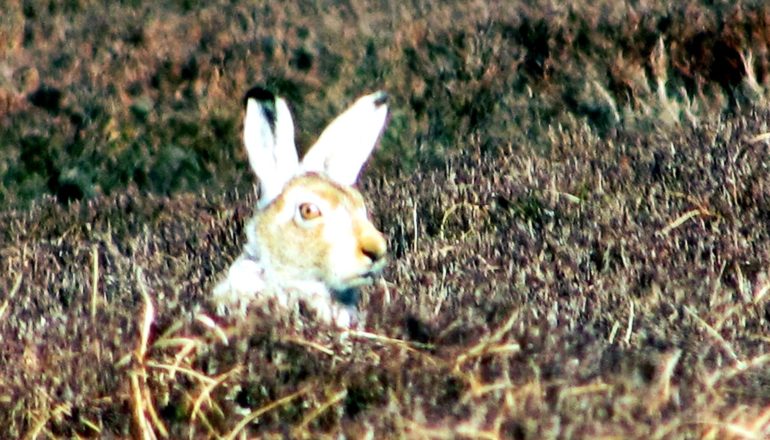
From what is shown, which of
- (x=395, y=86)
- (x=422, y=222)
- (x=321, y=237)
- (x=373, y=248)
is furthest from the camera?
(x=395, y=86)

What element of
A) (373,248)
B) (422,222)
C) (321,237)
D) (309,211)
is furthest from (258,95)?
(422,222)

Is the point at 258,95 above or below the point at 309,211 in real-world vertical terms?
above

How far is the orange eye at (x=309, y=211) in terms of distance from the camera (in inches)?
194

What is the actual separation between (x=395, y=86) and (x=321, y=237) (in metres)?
4.57

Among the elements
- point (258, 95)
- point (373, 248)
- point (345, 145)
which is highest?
point (258, 95)

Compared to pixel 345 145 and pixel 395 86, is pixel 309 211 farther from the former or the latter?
pixel 395 86

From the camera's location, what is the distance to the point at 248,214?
22.0 feet

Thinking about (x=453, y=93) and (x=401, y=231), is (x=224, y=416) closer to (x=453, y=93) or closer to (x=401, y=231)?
(x=401, y=231)

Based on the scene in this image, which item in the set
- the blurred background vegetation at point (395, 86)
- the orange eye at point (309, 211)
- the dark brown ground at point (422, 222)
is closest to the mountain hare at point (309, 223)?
the orange eye at point (309, 211)

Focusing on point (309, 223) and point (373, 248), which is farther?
point (309, 223)

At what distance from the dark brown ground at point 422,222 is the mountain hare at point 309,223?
0.15m

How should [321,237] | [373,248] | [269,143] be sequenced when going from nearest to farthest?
[373,248], [321,237], [269,143]

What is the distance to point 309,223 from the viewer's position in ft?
16.2

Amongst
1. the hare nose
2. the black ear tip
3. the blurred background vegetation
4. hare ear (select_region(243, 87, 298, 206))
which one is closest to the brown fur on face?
the hare nose
